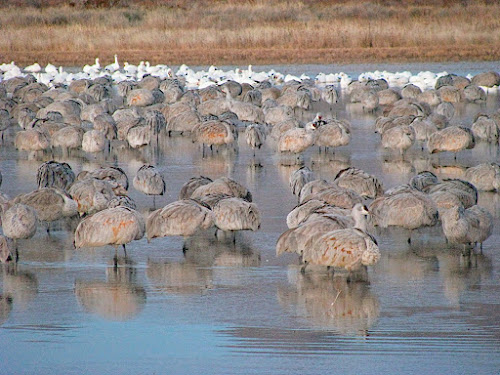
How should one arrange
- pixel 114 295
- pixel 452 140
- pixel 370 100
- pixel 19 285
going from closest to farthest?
1. pixel 114 295
2. pixel 19 285
3. pixel 452 140
4. pixel 370 100

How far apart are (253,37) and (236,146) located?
25.0 m

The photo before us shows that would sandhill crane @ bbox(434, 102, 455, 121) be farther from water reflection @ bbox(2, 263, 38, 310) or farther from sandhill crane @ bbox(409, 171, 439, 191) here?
water reflection @ bbox(2, 263, 38, 310)

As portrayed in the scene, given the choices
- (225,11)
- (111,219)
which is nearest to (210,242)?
(111,219)

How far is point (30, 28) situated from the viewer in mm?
45875

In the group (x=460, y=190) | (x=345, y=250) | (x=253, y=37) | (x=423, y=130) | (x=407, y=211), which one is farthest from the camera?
(x=253, y=37)

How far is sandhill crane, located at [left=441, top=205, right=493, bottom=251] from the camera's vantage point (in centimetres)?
1009

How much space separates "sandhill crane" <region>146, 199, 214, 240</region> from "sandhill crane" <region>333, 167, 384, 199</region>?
2.92 m

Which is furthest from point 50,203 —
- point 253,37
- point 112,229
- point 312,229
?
point 253,37

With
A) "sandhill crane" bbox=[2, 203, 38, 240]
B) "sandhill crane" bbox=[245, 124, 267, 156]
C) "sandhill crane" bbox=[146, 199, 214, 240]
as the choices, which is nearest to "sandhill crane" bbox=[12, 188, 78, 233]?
"sandhill crane" bbox=[2, 203, 38, 240]

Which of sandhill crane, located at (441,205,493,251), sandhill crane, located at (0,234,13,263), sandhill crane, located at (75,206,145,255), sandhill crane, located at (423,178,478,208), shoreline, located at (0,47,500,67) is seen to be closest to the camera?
sandhill crane, located at (0,234,13,263)

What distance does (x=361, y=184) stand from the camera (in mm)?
12820

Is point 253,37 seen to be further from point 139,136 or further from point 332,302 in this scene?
point 332,302

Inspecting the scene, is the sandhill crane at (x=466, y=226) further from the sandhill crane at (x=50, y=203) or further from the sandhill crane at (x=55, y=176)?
the sandhill crane at (x=55, y=176)

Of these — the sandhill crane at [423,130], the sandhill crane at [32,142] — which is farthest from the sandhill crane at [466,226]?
the sandhill crane at [32,142]
